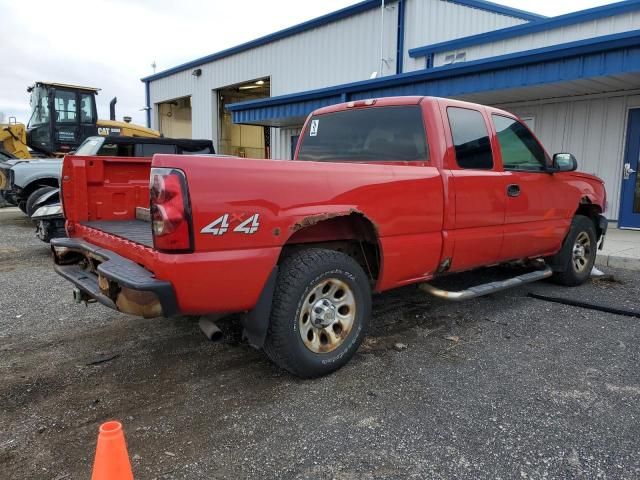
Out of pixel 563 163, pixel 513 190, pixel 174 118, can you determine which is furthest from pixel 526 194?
pixel 174 118

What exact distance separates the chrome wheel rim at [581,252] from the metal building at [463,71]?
3.60 metres

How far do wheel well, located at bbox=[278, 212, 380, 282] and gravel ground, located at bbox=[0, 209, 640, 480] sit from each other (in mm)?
738

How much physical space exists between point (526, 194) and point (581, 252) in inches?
66.8

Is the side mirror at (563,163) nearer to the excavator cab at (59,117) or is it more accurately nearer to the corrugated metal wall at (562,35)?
the corrugated metal wall at (562,35)

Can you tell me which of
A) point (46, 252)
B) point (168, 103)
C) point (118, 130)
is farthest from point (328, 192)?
point (168, 103)

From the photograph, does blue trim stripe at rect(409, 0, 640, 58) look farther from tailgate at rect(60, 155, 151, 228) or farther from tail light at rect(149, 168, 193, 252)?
tail light at rect(149, 168, 193, 252)

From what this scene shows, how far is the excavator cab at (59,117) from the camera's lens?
637 inches

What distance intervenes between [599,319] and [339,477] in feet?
11.7

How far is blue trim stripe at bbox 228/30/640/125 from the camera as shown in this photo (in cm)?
779

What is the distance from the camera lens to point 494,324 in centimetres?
457

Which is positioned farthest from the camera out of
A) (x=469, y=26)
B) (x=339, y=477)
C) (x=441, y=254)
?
(x=469, y=26)

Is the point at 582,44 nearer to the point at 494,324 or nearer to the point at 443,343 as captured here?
the point at 494,324

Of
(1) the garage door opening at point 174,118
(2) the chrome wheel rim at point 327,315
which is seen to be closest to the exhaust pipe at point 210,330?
(2) the chrome wheel rim at point 327,315

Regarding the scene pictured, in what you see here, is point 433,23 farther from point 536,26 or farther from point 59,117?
point 59,117
